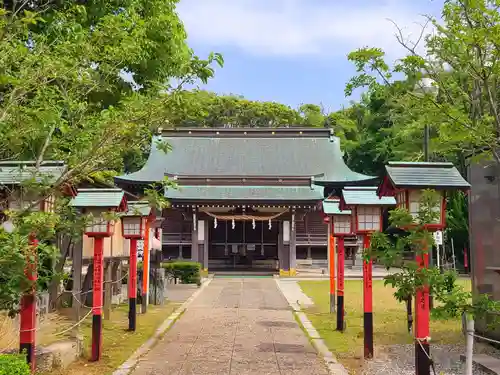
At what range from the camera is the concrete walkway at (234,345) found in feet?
27.1

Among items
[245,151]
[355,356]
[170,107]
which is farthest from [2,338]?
[245,151]

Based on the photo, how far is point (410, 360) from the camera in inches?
348

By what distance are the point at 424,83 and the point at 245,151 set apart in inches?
1189

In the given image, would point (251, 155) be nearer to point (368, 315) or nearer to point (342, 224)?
point (342, 224)

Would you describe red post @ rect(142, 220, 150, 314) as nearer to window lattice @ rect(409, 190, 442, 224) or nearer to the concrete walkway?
the concrete walkway

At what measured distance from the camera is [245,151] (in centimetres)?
3762

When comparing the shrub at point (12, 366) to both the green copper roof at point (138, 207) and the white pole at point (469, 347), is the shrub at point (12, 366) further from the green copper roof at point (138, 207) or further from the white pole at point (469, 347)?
the white pole at point (469, 347)

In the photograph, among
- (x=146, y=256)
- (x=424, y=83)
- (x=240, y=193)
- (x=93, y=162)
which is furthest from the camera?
(x=240, y=193)

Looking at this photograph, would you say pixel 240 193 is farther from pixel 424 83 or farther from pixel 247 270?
pixel 424 83

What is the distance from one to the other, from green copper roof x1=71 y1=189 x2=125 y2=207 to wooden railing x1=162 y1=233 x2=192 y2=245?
24.0 meters

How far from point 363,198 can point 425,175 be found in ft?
7.91

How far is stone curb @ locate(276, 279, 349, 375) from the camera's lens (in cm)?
821

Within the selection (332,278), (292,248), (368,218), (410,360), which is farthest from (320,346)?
(292,248)

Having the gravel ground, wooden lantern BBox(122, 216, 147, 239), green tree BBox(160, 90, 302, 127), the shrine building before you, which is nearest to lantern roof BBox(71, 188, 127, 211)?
wooden lantern BBox(122, 216, 147, 239)
